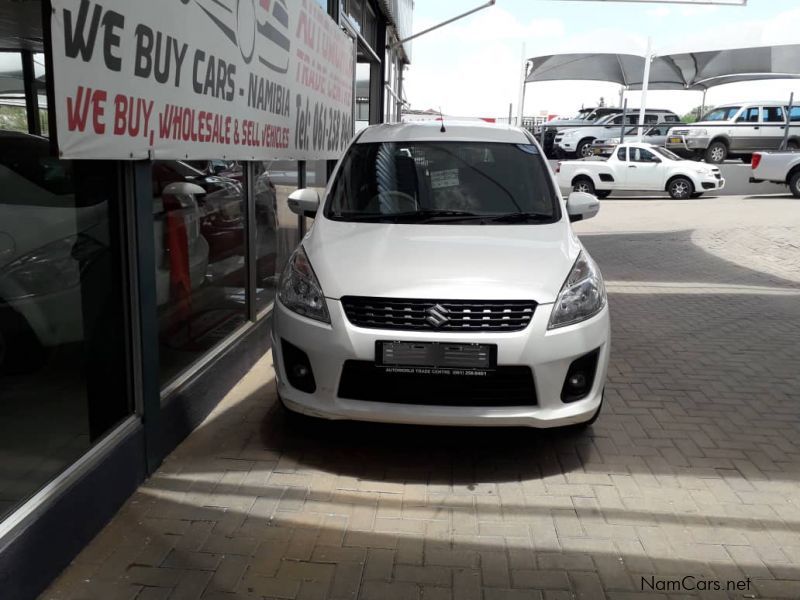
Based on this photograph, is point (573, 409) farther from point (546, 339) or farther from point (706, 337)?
point (706, 337)

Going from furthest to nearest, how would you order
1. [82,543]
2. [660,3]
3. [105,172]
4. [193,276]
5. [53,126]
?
[660,3] < [193,276] < [105,172] < [82,543] < [53,126]

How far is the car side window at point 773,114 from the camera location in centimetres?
2389

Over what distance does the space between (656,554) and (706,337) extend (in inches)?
153

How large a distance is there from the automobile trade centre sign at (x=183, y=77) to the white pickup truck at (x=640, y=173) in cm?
1479

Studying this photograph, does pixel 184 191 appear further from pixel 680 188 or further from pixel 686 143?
pixel 686 143

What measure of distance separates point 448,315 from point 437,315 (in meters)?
0.06

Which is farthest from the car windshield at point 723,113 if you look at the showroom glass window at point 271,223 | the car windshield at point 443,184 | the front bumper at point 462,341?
the front bumper at point 462,341

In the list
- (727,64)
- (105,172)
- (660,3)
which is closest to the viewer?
(105,172)

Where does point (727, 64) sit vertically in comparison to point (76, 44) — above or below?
above

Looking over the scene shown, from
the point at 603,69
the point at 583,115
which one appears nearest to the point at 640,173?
the point at 583,115

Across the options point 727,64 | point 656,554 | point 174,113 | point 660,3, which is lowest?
point 656,554

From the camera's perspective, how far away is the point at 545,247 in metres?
3.96

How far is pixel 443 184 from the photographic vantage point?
4.72m

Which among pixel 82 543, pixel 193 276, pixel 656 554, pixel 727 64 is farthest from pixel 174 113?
pixel 727 64
